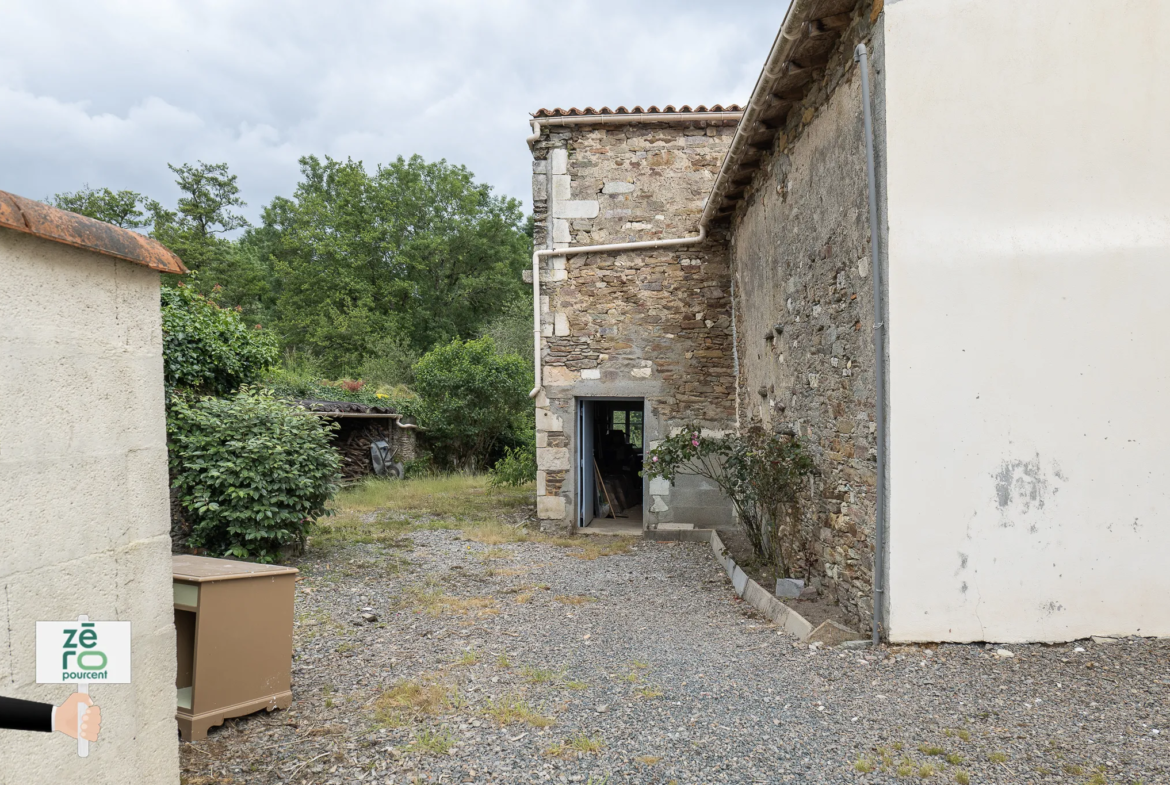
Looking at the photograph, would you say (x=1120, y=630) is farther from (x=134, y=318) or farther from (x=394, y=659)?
(x=134, y=318)

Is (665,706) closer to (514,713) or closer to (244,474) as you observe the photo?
(514,713)

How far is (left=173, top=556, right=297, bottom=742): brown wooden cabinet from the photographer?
134 inches

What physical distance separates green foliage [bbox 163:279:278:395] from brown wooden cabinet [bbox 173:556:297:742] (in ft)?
15.1

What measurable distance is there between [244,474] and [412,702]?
3.78 metres

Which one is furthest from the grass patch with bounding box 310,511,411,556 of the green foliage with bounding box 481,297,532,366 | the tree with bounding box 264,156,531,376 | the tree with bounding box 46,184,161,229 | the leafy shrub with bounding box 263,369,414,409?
the tree with bounding box 46,184,161,229

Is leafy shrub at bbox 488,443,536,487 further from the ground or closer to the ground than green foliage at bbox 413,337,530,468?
closer to the ground

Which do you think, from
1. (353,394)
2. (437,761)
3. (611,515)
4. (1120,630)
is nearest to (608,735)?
(437,761)

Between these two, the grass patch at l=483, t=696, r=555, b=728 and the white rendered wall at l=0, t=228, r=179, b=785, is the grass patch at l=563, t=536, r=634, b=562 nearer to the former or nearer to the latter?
the grass patch at l=483, t=696, r=555, b=728

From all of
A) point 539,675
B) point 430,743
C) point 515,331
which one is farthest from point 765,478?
point 515,331

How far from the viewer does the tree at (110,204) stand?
2497 centimetres

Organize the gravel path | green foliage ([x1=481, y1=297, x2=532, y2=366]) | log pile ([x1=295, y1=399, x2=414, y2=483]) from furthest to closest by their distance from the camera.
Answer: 1. green foliage ([x1=481, y1=297, x2=532, y2=366])
2. log pile ([x1=295, y1=399, x2=414, y2=483])
3. the gravel path

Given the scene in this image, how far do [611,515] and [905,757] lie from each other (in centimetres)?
856

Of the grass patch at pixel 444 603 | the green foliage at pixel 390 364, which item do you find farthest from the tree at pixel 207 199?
the grass patch at pixel 444 603

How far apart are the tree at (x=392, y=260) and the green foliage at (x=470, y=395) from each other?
437 inches
